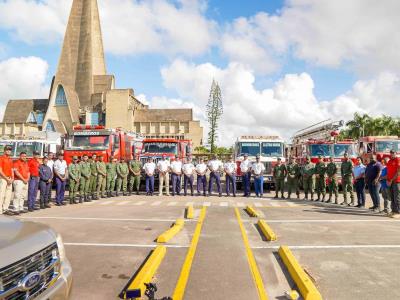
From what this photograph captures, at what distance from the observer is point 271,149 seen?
67.1 feet

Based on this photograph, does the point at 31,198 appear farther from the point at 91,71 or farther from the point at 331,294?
the point at 91,71

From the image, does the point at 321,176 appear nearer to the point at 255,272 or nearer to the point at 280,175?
the point at 280,175

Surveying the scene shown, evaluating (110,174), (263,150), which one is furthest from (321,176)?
(110,174)

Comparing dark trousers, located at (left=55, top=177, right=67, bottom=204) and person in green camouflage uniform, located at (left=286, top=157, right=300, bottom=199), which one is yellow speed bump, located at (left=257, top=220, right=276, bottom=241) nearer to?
person in green camouflage uniform, located at (left=286, top=157, right=300, bottom=199)

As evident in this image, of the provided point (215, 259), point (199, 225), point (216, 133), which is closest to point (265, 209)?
point (199, 225)

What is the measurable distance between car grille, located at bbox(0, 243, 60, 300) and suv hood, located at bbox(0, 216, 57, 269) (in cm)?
5

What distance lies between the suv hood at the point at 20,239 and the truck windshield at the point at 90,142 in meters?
15.9

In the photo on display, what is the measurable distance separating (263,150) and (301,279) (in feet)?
51.1

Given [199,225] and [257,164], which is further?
[257,164]

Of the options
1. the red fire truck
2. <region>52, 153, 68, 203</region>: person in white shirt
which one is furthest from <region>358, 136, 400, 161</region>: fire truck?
<region>52, 153, 68, 203</region>: person in white shirt

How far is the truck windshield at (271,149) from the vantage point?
2039cm

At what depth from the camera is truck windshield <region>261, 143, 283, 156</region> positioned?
2039 centimetres

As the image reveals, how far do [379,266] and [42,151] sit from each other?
20.1 meters

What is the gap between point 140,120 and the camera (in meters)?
85.4
